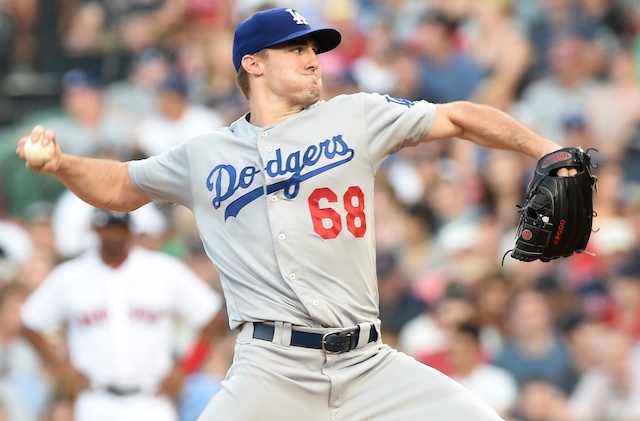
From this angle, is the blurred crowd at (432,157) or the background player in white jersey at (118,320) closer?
the background player in white jersey at (118,320)

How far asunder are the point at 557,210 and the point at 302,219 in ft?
3.19

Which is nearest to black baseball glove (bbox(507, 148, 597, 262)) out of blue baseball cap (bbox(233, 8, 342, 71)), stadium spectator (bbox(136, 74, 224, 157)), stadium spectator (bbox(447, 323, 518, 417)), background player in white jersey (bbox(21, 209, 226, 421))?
blue baseball cap (bbox(233, 8, 342, 71))

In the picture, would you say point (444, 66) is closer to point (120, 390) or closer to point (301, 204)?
point (120, 390)

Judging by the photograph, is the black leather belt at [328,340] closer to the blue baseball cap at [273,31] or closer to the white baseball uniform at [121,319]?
the blue baseball cap at [273,31]

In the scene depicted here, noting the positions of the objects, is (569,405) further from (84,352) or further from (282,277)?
(282,277)

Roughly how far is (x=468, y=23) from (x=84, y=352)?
5.73m

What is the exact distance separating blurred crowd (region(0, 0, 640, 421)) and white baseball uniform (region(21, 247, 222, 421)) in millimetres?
768

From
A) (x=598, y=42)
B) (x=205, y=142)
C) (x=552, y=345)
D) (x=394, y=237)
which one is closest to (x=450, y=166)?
(x=394, y=237)

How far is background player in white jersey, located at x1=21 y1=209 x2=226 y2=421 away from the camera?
26.2 feet

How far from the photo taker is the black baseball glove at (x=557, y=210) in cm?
488

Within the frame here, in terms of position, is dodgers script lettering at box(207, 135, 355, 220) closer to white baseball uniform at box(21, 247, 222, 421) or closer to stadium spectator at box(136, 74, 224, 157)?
white baseball uniform at box(21, 247, 222, 421)

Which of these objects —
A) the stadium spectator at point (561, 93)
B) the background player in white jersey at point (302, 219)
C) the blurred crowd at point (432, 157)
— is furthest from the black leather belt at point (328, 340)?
the stadium spectator at point (561, 93)

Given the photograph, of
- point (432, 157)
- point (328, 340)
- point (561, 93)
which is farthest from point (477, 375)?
point (328, 340)

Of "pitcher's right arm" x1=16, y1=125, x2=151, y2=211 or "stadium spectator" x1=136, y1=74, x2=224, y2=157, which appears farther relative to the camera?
Answer: "stadium spectator" x1=136, y1=74, x2=224, y2=157
